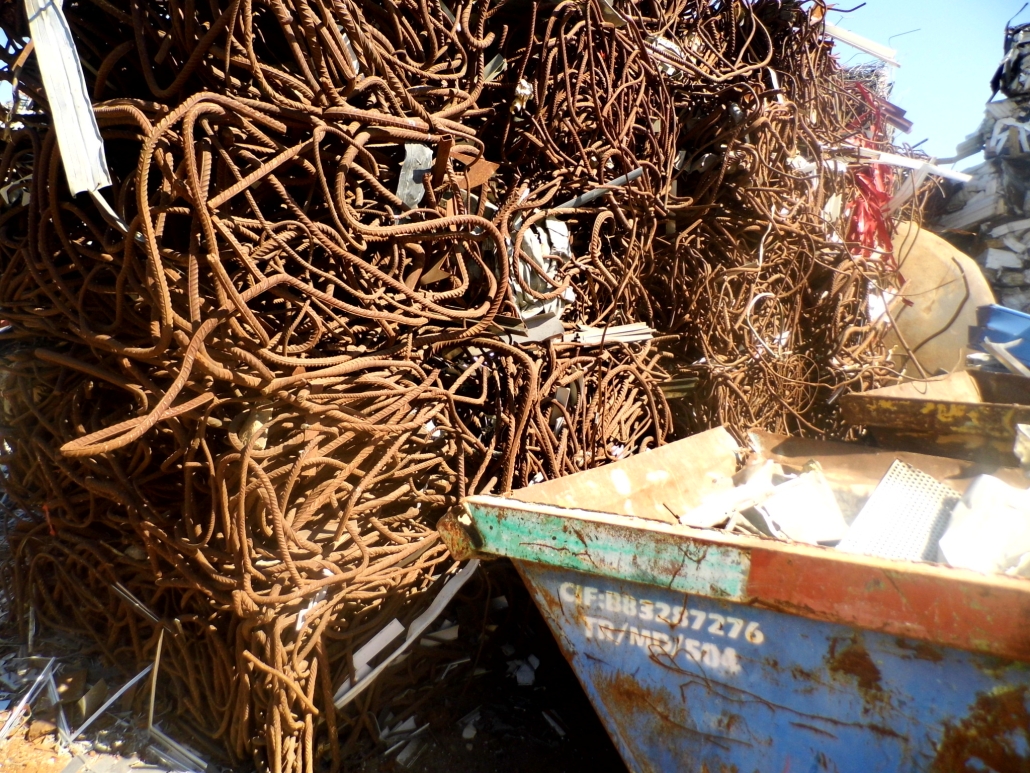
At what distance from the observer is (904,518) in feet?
6.13

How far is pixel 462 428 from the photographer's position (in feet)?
6.31

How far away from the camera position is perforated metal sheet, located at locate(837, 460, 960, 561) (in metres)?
1.73

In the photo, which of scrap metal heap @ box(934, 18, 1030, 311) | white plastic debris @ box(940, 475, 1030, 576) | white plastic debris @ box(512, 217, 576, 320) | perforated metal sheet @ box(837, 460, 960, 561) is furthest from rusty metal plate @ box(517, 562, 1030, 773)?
scrap metal heap @ box(934, 18, 1030, 311)

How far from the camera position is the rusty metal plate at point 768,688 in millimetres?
1008

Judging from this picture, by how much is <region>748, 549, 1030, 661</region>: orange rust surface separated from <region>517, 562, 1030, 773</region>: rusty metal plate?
0.04 m

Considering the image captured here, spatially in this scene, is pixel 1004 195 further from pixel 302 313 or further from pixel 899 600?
pixel 302 313

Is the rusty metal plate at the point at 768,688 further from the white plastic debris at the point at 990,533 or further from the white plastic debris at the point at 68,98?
the white plastic debris at the point at 68,98

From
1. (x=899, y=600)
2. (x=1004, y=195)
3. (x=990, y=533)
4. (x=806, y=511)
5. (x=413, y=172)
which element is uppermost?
(x=413, y=172)

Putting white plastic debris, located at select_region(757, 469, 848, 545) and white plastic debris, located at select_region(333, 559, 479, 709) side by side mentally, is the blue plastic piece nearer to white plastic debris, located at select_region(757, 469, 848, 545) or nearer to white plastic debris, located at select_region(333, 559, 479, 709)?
white plastic debris, located at select_region(757, 469, 848, 545)

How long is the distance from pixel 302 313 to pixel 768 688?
1375 millimetres

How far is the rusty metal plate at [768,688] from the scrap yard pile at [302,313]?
689 mm

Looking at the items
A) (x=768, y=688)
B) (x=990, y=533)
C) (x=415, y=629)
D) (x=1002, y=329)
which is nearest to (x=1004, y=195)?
(x=1002, y=329)

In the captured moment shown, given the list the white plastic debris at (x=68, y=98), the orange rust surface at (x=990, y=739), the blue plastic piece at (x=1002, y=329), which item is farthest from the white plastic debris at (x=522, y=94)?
the blue plastic piece at (x=1002, y=329)

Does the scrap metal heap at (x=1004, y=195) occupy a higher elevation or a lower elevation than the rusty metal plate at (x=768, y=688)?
higher
